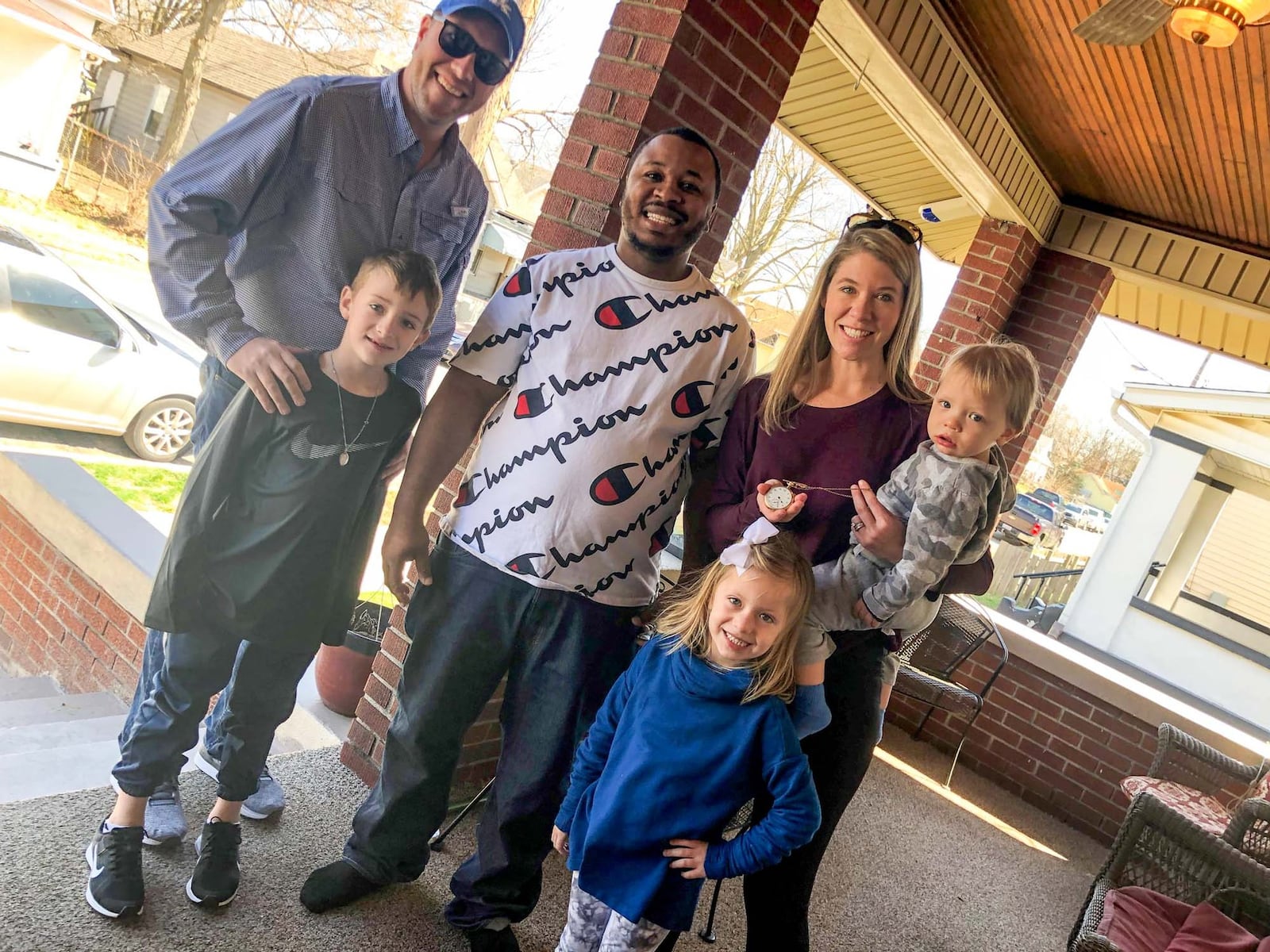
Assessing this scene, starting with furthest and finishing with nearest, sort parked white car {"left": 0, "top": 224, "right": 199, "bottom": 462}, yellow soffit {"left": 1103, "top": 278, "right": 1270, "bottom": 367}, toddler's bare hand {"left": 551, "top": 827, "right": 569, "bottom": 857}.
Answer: yellow soffit {"left": 1103, "top": 278, "right": 1270, "bottom": 367}, parked white car {"left": 0, "top": 224, "right": 199, "bottom": 462}, toddler's bare hand {"left": 551, "top": 827, "right": 569, "bottom": 857}

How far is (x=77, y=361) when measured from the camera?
5.05m

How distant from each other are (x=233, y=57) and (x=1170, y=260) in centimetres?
1145

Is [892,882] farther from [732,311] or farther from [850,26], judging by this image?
[850,26]

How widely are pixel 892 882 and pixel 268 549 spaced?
8.66 feet

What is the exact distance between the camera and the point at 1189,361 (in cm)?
1488

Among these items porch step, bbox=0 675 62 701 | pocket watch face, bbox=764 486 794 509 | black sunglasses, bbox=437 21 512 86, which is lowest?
porch step, bbox=0 675 62 701

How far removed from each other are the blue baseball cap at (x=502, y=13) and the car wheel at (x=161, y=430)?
4.41 m

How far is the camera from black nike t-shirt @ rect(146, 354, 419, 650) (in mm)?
1688

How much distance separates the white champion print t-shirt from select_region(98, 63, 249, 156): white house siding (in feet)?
30.7

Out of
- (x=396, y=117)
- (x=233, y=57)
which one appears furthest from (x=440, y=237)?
(x=233, y=57)

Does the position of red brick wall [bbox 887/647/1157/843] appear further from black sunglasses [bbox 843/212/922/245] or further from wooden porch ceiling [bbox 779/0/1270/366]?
black sunglasses [bbox 843/212/922/245]

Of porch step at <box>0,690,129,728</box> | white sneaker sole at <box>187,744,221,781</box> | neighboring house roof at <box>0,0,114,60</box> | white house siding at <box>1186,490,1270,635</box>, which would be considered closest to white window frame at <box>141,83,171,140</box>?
neighboring house roof at <box>0,0,114,60</box>

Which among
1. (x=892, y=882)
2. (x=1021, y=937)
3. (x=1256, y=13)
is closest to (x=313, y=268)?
(x=1256, y=13)

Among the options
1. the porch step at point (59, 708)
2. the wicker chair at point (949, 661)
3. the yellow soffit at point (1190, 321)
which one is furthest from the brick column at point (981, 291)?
the porch step at point (59, 708)
